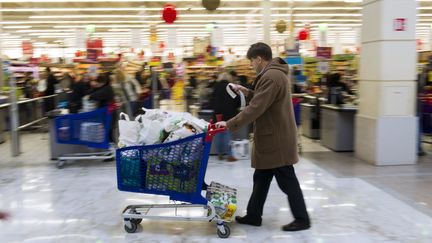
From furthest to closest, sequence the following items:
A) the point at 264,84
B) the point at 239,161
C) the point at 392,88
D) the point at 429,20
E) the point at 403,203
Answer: the point at 429,20 < the point at 239,161 < the point at 392,88 < the point at 403,203 < the point at 264,84

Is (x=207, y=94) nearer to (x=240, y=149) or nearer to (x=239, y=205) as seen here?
(x=240, y=149)

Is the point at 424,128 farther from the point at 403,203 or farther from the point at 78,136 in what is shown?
the point at 78,136

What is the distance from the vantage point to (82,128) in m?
5.86

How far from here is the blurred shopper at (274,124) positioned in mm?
3234

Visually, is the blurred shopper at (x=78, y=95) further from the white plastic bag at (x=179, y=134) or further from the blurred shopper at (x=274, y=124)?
the blurred shopper at (x=274, y=124)

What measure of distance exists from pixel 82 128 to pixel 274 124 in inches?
136

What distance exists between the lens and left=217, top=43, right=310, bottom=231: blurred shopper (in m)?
3.23

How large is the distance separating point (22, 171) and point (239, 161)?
316 centimetres

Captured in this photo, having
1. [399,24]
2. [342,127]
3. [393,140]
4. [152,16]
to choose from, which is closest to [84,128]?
[342,127]

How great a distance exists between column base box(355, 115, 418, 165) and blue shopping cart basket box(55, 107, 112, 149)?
12.4 ft

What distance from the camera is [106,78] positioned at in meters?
6.81

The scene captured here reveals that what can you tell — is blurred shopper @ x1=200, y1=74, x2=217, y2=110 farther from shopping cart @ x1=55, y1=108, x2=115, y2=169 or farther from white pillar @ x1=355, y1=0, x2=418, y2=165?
white pillar @ x1=355, y1=0, x2=418, y2=165

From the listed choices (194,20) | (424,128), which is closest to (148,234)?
(424,128)

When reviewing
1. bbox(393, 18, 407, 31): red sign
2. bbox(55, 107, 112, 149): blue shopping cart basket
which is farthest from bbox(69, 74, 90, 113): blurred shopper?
bbox(393, 18, 407, 31): red sign
